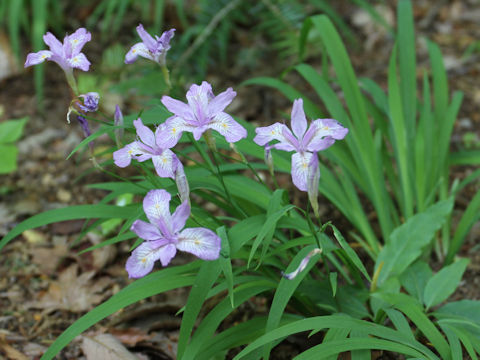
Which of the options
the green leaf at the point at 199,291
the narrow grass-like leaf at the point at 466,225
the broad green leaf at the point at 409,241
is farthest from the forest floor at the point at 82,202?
the green leaf at the point at 199,291

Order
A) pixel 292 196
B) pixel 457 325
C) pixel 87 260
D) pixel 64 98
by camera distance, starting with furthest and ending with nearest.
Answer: pixel 64 98 → pixel 292 196 → pixel 87 260 → pixel 457 325

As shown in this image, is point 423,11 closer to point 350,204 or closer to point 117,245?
point 350,204

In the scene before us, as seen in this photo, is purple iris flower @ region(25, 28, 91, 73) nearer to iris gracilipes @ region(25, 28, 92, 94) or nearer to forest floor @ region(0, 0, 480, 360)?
iris gracilipes @ region(25, 28, 92, 94)

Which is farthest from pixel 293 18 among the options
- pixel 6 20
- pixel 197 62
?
pixel 6 20

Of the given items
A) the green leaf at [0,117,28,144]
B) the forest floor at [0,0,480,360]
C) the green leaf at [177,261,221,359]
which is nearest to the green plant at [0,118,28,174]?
the green leaf at [0,117,28,144]

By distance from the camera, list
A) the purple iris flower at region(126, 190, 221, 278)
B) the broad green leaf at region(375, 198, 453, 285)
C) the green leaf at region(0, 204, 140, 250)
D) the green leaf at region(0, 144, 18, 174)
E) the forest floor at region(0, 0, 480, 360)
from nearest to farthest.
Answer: the purple iris flower at region(126, 190, 221, 278), the green leaf at region(0, 204, 140, 250), the broad green leaf at region(375, 198, 453, 285), the forest floor at region(0, 0, 480, 360), the green leaf at region(0, 144, 18, 174)
